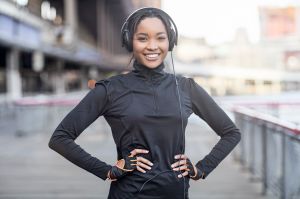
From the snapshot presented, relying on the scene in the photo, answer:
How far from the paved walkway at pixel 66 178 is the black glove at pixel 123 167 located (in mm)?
4458

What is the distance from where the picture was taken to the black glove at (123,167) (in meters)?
2.21

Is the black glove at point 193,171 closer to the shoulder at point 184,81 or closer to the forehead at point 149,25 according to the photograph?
the shoulder at point 184,81

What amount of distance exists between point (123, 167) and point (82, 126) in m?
0.26

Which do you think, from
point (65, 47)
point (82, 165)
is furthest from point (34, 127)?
point (65, 47)

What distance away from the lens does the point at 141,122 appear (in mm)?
2191

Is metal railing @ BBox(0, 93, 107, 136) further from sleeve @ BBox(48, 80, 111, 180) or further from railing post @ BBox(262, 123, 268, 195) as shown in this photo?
sleeve @ BBox(48, 80, 111, 180)

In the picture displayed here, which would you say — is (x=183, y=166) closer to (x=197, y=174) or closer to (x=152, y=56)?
(x=197, y=174)

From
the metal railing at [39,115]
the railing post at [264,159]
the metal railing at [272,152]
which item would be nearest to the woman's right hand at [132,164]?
the metal railing at [272,152]

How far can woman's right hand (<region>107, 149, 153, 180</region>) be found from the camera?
219 centimetres

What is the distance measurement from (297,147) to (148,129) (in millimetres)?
3108

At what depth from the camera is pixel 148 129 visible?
2.19 meters

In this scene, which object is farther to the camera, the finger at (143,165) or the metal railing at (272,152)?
the metal railing at (272,152)

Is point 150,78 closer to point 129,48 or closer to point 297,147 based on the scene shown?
point 129,48

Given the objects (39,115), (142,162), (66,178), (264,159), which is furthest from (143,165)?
(39,115)
